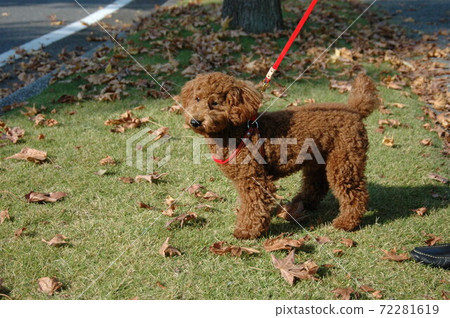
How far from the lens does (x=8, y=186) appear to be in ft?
13.9

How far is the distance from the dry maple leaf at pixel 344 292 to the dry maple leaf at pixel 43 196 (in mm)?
2687

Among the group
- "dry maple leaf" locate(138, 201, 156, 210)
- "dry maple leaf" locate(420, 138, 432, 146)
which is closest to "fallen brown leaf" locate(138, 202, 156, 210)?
"dry maple leaf" locate(138, 201, 156, 210)

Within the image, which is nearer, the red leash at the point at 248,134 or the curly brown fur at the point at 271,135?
the curly brown fur at the point at 271,135

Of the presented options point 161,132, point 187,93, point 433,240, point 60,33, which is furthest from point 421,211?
point 60,33

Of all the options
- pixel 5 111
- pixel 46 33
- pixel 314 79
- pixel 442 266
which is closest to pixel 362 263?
pixel 442 266

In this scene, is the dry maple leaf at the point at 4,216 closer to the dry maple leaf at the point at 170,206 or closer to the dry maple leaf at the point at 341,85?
the dry maple leaf at the point at 170,206

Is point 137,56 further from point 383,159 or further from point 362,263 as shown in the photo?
point 362,263

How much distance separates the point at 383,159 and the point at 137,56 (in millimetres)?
5136

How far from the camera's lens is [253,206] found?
3.54 metres

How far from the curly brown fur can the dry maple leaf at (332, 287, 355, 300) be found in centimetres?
85

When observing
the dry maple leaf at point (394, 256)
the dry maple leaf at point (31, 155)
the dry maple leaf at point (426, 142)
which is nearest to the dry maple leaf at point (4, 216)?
the dry maple leaf at point (31, 155)

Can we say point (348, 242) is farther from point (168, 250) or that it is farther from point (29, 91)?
point (29, 91)

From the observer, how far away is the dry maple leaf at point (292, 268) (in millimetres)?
3084

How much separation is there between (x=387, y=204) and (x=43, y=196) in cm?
341
